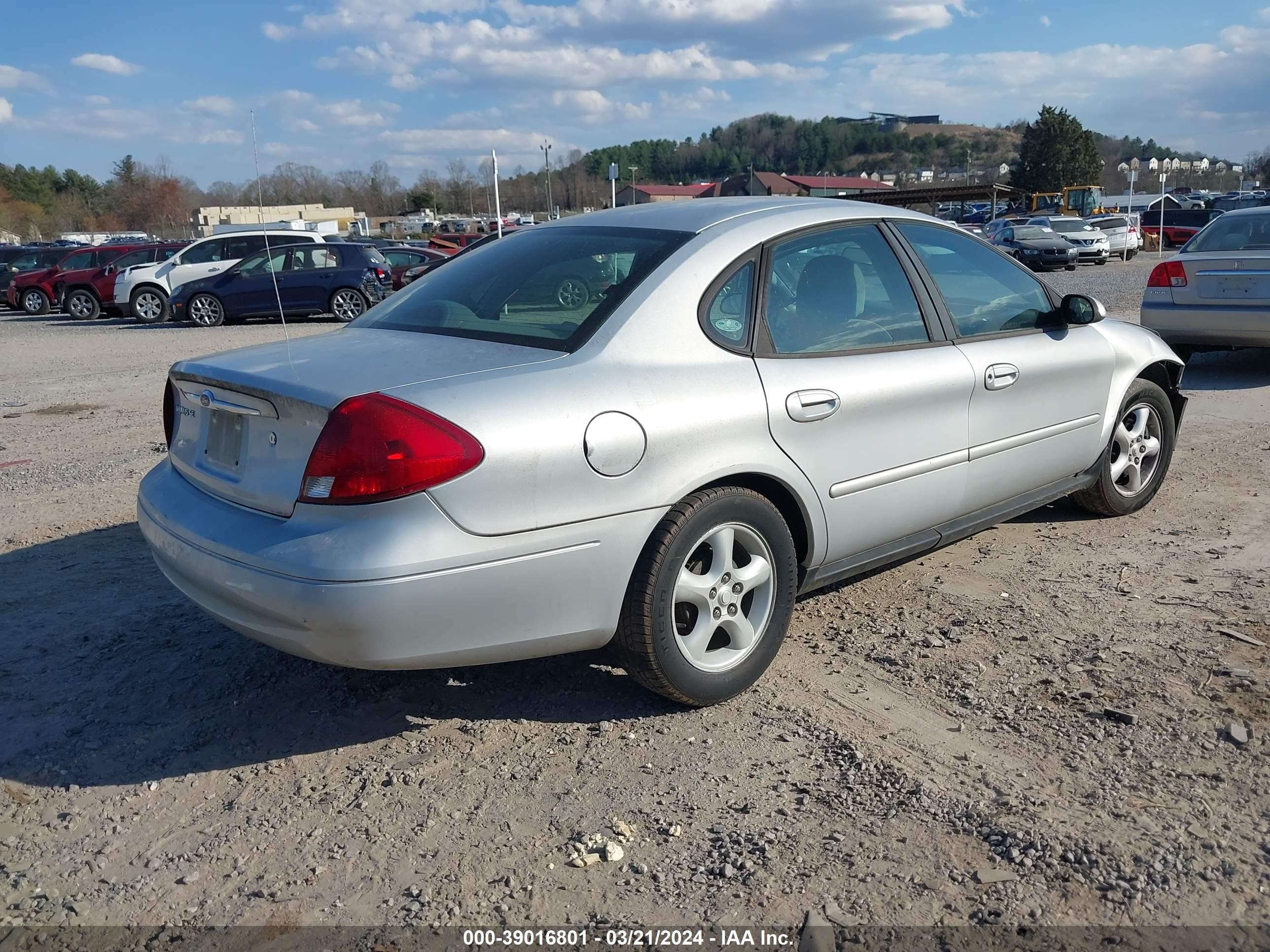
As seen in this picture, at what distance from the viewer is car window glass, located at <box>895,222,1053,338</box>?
436cm

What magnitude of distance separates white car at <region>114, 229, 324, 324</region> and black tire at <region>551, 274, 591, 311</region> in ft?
55.8

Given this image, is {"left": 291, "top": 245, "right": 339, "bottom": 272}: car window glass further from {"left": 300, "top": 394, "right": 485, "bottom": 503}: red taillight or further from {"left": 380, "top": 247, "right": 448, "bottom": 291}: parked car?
{"left": 300, "top": 394, "right": 485, "bottom": 503}: red taillight

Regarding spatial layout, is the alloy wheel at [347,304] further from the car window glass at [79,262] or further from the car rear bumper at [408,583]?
the car rear bumper at [408,583]

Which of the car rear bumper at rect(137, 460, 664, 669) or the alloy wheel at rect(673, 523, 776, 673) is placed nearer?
the car rear bumper at rect(137, 460, 664, 669)

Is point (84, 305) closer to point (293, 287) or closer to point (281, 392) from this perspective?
point (293, 287)

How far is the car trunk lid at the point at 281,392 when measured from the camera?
9.84 ft

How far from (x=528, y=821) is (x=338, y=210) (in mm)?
75802

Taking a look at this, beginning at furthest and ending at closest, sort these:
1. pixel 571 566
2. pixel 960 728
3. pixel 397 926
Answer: pixel 960 728 → pixel 571 566 → pixel 397 926

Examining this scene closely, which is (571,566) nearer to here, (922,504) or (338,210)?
(922,504)

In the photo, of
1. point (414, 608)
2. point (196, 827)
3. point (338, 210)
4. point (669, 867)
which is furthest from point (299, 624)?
point (338, 210)

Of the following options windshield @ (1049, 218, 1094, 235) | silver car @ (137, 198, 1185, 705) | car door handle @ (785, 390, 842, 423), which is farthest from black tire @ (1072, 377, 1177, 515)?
windshield @ (1049, 218, 1094, 235)

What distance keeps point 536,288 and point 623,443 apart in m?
0.91

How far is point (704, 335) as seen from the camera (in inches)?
136

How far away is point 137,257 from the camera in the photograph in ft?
79.1
